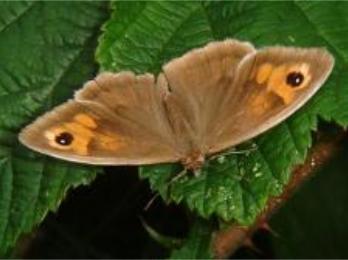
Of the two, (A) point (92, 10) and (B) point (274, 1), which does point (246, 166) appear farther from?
(A) point (92, 10)

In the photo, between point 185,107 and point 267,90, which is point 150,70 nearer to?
point 185,107

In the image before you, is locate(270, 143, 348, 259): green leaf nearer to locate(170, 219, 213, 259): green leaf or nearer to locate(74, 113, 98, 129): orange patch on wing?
locate(170, 219, 213, 259): green leaf

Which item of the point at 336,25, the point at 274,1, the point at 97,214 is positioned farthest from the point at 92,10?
the point at 97,214

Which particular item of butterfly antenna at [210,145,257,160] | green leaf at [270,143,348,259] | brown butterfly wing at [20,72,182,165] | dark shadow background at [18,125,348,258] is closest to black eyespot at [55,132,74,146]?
brown butterfly wing at [20,72,182,165]

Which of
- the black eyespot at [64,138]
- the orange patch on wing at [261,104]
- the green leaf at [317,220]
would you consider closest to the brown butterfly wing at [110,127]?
the black eyespot at [64,138]

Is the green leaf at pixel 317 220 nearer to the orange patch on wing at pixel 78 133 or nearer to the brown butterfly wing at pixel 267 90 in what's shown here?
the brown butterfly wing at pixel 267 90

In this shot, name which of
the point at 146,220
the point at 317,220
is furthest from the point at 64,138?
the point at 317,220
